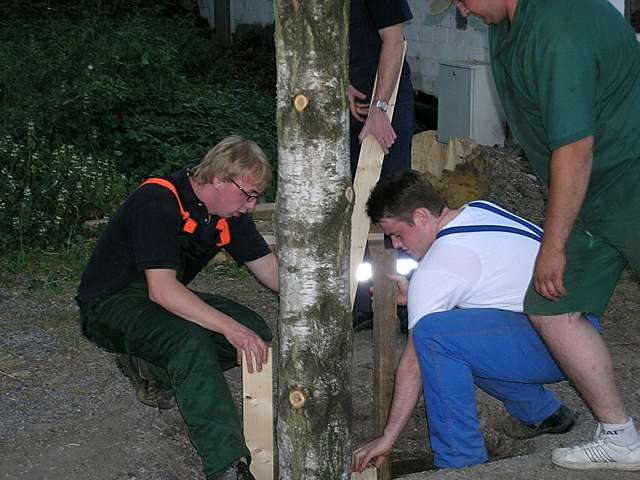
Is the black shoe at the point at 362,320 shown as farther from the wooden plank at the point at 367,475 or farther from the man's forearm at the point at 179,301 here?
the man's forearm at the point at 179,301

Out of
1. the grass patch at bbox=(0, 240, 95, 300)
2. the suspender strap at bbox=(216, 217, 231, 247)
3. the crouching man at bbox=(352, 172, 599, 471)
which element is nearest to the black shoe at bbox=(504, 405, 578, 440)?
the crouching man at bbox=(352, 172, 599, 471)

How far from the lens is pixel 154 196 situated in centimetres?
407

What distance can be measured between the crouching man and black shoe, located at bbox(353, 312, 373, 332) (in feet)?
5.02

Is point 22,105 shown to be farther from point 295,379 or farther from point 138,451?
point 295,379

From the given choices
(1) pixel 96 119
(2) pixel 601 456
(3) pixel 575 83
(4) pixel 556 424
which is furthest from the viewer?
(1) pixel 96 119

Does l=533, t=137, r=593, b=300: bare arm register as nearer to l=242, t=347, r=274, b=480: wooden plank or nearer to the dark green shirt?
the dark green shirt

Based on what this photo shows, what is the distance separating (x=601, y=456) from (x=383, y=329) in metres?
1.14

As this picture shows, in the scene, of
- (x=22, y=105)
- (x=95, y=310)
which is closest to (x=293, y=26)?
(x=95, y=310)

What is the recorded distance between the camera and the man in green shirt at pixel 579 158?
3.08 m

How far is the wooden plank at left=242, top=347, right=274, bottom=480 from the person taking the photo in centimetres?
397

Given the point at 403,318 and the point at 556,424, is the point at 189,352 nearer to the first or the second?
the point at 556,424

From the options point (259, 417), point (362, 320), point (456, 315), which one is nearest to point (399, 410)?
point (456, 315)

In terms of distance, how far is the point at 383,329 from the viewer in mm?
4430

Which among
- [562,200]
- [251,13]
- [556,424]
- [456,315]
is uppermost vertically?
[251,13]
